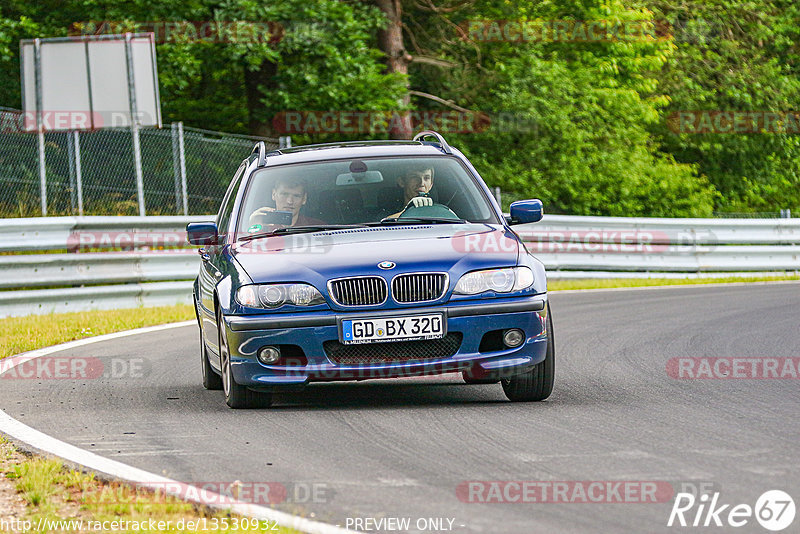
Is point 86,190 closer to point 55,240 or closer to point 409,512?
point 55,240

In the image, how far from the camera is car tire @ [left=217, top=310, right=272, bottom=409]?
305 inches

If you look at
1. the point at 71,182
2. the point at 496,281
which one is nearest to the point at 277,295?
the point at 496,281

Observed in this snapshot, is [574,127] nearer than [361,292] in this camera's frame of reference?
No

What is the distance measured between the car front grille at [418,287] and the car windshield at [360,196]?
35.7 inches

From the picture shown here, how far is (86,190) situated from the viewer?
1970 centimetres

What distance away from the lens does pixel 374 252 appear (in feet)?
24.9

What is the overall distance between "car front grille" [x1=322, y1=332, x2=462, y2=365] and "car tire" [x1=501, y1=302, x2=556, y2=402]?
0.53m

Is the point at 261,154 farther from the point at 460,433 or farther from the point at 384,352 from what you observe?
the point at 460,433

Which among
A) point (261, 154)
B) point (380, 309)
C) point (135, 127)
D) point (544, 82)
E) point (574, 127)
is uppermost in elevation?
point (544, 82)

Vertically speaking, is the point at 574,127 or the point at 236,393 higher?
the point at 574,127

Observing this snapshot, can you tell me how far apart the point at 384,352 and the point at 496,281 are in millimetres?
731

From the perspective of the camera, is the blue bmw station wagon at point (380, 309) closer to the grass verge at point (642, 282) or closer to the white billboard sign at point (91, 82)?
the grass verge at point (642, 282)

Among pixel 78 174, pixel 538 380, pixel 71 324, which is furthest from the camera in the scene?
pixel 78 174

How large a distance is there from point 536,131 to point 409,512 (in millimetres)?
29074
